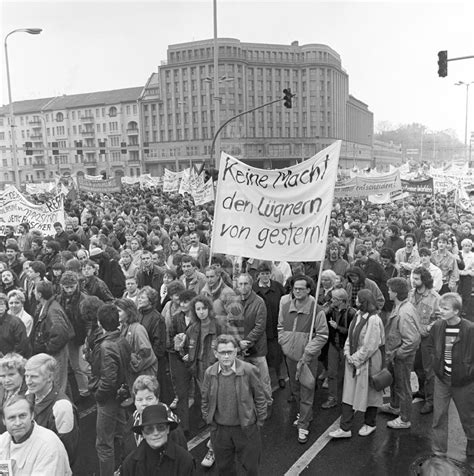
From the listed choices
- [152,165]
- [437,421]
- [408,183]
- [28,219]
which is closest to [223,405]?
[437,421]

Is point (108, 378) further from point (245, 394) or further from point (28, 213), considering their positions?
point (28, 213)

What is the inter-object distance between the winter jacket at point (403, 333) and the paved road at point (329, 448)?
2.71ft

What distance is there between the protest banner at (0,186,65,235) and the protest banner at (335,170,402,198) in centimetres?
894

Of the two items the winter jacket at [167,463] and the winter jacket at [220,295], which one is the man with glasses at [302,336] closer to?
the winter jacket at [220,295]

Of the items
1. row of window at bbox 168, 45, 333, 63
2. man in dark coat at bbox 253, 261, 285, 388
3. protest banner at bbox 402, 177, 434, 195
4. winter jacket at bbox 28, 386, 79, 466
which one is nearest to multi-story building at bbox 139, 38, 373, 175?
row of window at bbox 168, 45, 333, 63

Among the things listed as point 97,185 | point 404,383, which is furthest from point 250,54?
point 404,383

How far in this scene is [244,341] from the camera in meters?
5.05

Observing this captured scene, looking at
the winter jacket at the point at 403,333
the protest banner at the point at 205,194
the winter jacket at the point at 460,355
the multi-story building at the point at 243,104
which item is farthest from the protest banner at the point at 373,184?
the multi-story building at the point at 243,104

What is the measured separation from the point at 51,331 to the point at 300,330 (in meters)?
2.56

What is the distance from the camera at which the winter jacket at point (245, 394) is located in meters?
3.85

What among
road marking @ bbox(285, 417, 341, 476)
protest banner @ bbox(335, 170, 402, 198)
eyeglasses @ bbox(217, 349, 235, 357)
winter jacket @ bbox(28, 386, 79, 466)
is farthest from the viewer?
protest banner @ bbox(335, 170, 402, 198)

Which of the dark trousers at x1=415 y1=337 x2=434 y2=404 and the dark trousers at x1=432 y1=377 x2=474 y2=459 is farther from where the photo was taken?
the dark trousers at x1=415 y1=337 x2=434 y2=404

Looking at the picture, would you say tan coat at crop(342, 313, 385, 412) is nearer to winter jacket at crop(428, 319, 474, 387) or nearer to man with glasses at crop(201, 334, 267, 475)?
winter jacket at crop(428, 319, 474, 387)

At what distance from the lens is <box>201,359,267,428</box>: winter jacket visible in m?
3.85
